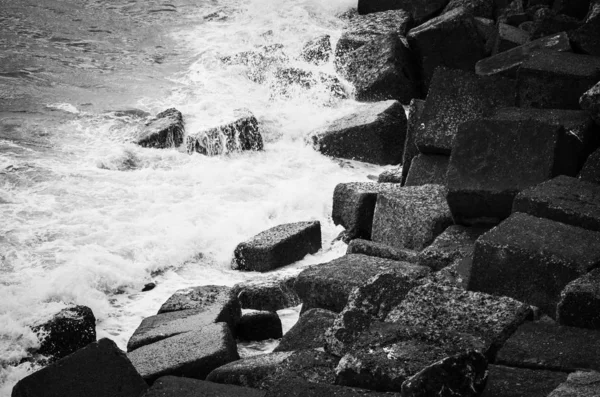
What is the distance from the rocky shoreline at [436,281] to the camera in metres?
2.83

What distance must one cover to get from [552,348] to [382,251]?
1.88m

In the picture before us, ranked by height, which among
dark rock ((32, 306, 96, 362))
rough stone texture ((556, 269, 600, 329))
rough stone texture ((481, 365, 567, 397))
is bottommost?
dark rock ((32, 306, 96, 362))

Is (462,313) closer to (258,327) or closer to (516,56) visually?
(258,327)

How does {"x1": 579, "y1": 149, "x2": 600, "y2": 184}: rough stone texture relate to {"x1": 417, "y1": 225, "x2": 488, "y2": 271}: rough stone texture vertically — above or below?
above

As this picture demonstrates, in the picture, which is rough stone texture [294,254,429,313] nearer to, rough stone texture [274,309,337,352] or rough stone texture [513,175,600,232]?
rough stone texture [274,309,337,352]

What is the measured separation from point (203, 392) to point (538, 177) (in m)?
2.25

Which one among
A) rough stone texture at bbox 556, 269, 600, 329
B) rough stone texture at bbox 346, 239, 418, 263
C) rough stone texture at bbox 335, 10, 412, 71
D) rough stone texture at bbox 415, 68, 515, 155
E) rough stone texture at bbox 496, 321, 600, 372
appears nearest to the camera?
rough stone texture at bbox 496, 321, 600, 372

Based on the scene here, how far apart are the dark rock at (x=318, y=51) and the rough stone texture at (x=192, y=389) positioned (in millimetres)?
7852

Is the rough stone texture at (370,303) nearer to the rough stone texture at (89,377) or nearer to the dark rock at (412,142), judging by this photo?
the rough stone texture at (89,377)

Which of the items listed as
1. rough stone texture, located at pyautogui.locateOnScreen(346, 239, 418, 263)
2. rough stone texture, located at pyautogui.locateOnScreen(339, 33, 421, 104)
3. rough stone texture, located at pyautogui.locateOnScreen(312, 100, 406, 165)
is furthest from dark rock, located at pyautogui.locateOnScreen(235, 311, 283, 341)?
rough stone texture, located at pyautogui.locateOnScreen(339, 33, 421, 104)

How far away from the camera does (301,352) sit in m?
3.27

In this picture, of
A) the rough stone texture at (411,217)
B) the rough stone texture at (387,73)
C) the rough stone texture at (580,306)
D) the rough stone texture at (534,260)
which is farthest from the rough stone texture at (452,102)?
the rough stone texture at (387,73)

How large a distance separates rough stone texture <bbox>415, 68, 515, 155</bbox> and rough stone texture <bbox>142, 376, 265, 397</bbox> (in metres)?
2.99

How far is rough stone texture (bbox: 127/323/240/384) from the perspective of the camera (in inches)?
141
